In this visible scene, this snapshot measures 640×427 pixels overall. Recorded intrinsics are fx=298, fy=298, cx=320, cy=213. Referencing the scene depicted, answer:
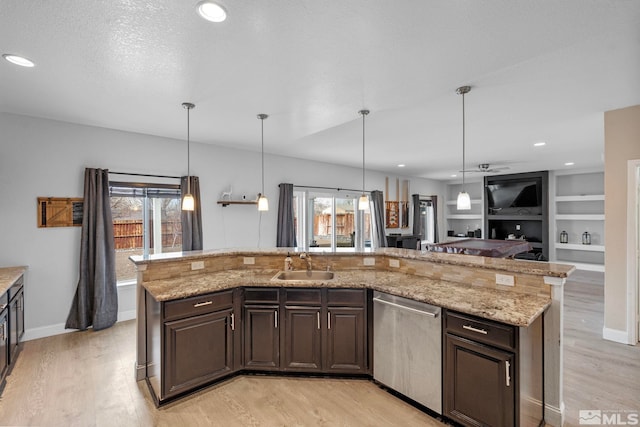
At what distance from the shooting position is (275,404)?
2408mm

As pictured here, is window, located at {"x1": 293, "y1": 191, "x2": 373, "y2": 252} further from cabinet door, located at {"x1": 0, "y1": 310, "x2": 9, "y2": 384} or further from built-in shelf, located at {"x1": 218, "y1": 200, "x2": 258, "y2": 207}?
cabinet door, located at {"x1": 0, "y1": 310, "x2": 9, "y2": 384}

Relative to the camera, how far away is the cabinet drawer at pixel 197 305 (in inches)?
94.3

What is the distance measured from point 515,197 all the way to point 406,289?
790 centimetres

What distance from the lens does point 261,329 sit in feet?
9.21

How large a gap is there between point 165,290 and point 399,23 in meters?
2.63

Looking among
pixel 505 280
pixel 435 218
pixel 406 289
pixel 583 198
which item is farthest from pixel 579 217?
pixel 406 289

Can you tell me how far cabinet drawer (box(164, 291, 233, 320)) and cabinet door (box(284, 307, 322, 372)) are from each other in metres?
0.57

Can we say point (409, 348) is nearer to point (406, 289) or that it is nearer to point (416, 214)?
point (406, 289)

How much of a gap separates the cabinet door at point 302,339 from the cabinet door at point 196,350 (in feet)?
1.70

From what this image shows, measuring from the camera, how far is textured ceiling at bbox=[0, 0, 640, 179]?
5.66ft

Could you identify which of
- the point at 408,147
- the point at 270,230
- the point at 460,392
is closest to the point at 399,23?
the point at 460,392

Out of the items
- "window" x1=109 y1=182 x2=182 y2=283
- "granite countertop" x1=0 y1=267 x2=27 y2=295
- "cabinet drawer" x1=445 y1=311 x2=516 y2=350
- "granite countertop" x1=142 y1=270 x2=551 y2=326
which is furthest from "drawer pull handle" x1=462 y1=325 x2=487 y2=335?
"window" x1=109 y1=182 x2=182 y2=283

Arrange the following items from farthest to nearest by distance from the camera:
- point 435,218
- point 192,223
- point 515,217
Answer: point 435,218 < point 515,217 < point 192,223

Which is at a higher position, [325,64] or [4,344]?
[325,64]
